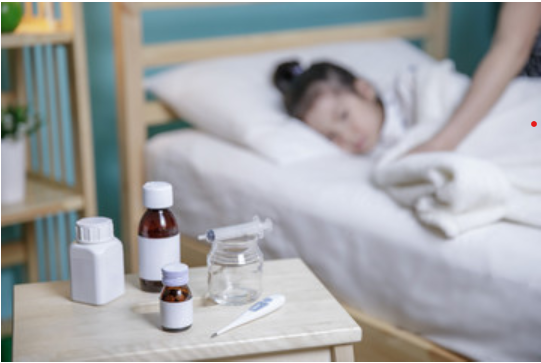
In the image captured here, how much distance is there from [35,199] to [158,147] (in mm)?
327

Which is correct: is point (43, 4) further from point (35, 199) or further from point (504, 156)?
point (504, 156)

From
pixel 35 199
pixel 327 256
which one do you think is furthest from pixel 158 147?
pixel 327 256

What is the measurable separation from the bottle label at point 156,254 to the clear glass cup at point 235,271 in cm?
5

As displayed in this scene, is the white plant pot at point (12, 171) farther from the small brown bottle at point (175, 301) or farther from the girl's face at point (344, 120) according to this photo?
the small brown bottle at point (175, 301)

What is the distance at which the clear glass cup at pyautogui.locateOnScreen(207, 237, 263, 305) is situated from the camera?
1.04 meters

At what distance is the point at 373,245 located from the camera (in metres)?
1.40

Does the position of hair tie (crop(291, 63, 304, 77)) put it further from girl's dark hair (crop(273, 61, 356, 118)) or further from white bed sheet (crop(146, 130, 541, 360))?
white bed sheet (crop(146, 130, 541, 360))

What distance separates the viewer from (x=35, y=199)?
1770 millimetres

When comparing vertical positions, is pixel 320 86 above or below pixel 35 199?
above

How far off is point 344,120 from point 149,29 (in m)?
0.63

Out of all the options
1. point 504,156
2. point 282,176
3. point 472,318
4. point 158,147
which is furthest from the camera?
point 158,147

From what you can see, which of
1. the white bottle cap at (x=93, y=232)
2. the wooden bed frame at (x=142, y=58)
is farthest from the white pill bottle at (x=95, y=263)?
the wooden bed frame at (x=142, y=58)

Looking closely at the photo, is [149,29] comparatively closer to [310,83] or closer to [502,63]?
[310,83]

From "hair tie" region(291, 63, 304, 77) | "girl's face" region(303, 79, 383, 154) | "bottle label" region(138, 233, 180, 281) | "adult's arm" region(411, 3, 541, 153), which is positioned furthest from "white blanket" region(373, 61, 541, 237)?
"bottle label" region(138, 233, 180, 281)
